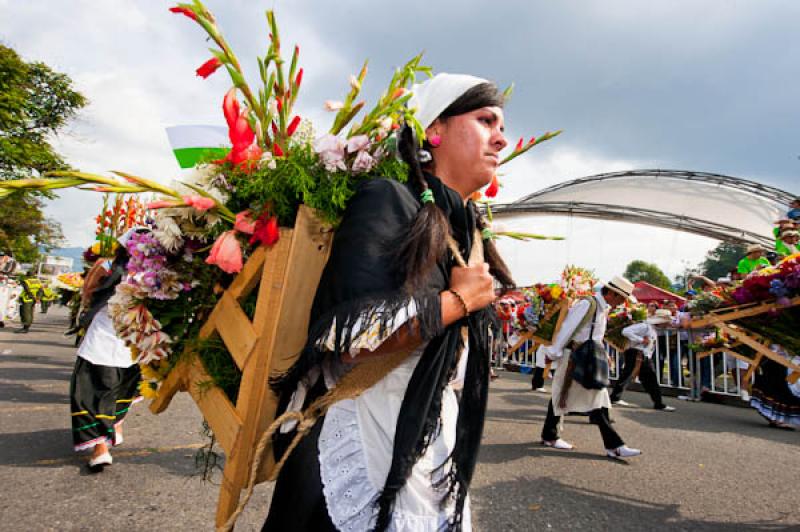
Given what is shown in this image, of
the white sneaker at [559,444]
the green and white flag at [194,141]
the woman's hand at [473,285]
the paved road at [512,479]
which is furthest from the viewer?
the white sneaker at [559,444]

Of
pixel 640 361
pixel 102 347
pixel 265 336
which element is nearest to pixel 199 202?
pixel 265 336

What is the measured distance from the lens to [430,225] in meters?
1.23

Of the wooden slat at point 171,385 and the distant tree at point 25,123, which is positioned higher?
the distant tree at point 25,123

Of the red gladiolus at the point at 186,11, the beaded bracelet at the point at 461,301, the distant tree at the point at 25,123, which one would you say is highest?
the distant tree at the point at 25,123

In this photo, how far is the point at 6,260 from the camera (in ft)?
49.8

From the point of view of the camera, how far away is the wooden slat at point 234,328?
1.39 metres

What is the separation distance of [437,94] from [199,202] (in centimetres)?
84

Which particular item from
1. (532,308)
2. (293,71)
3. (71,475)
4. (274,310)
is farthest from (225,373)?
(532,308)

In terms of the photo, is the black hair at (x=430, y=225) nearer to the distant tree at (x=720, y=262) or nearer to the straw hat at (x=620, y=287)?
the straw hat at (x=620, y=287)

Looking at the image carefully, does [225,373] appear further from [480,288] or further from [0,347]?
[0,347]

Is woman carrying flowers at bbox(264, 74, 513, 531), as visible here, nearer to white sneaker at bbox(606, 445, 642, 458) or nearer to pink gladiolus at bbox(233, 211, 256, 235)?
pink gladiolus at bbox(233, 211, 256, 235)

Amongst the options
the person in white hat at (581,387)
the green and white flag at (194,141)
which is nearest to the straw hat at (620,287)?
the person in white hat at (581,387)

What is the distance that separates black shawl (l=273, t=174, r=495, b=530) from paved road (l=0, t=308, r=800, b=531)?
2.34 meters

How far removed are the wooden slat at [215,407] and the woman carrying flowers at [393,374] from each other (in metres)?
0.14
